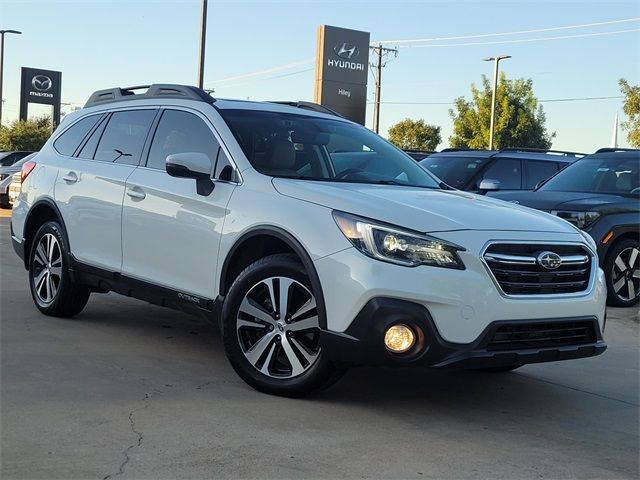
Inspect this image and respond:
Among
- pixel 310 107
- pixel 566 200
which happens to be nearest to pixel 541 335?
pixel 310 107

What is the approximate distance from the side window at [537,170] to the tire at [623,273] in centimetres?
275

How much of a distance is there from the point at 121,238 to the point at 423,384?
238 centimetres

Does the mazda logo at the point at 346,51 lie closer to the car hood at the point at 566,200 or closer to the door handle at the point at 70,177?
the car hood at the point at 566,200

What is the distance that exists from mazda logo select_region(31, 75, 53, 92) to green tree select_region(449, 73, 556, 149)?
2358cm

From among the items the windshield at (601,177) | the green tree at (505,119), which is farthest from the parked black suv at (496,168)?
the green tree at (505,119)

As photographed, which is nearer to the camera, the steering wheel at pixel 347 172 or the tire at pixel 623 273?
the steering wheel at pixel 347 172

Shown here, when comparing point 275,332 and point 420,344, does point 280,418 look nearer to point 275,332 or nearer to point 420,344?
point 275,332

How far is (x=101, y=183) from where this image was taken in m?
6.09

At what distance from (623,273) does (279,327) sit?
18.0 ft

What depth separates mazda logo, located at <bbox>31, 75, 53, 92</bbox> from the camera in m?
45.6

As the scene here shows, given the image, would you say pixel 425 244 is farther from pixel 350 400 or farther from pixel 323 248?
pixel 350 400

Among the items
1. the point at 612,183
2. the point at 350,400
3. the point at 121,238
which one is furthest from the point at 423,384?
the point at 612,183

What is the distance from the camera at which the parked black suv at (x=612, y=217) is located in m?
8.57

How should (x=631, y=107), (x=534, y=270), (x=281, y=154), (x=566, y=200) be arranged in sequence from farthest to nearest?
(x=631, y=107), (x=566, y=200), (x=281, y=154), (x=534, y=270)
